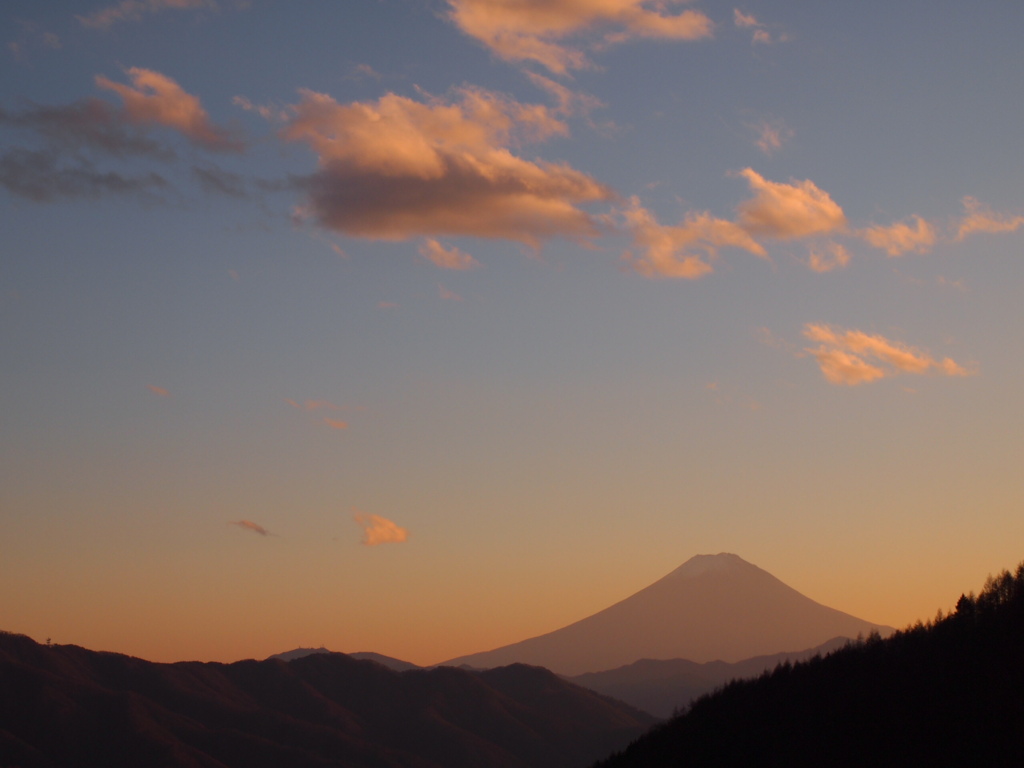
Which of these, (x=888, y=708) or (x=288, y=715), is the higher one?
(x=888, y=708)

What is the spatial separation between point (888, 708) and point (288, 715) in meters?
116

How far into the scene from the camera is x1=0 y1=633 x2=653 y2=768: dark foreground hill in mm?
121562

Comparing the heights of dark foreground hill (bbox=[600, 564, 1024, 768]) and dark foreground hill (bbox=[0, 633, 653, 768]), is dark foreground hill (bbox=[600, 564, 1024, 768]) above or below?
above

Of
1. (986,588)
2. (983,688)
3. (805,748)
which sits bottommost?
(805,748)

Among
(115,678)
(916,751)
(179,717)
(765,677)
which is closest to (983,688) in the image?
(916,751)

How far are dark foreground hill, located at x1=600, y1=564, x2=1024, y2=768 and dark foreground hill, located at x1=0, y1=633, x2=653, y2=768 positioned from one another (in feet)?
260

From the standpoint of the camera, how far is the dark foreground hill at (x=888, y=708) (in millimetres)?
38125

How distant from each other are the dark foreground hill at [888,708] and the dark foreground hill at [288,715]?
79106mm

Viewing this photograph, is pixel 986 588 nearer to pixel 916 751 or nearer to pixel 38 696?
pixel 916 751

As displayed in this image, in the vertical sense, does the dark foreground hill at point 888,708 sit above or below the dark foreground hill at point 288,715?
above

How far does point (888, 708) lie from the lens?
4397 centimetres

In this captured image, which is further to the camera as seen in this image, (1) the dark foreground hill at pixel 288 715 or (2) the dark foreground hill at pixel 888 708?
(1) the dark foreground hill at pixel 288 715

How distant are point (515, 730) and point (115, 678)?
59058mm

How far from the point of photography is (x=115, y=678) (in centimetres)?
14700
